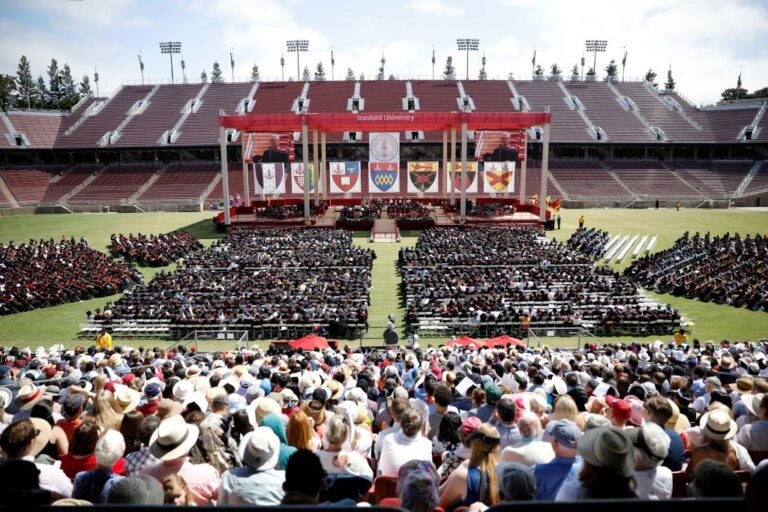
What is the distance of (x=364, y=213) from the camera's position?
38.5 meters

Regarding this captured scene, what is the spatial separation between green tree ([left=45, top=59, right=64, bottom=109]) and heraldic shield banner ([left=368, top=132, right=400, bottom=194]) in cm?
8972

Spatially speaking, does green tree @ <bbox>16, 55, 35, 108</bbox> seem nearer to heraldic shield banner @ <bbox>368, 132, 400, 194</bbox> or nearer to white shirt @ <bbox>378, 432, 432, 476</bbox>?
heraldic shield banner @ <bbox>368, 132, 400, 194</bbox>

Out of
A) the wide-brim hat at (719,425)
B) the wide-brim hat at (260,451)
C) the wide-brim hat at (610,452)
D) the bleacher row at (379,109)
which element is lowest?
the wide-brim hat at (719,425)

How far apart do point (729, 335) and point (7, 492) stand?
19839 millimetres

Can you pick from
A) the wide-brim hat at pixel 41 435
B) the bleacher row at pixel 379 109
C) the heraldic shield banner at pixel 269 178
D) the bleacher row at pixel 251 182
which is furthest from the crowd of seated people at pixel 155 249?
the bleacher row at pixel 379 109

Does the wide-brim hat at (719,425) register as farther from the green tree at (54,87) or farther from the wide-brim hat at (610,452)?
the green tree at (54,87)

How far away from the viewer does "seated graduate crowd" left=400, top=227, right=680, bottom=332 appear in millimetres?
17750

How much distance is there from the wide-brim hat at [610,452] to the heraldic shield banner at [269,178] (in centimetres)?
3513

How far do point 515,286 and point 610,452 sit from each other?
717 inches

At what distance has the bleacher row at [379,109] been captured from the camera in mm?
60875

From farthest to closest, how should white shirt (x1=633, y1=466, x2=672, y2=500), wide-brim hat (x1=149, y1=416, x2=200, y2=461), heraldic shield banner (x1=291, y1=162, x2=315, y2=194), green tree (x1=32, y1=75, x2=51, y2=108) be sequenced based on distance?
green tree (x1=32, y1=75, x2=51, y2=108), heraldic shield banner (x1=291, y1=162, x2=315, y2=194), wide-brim hat (x1=149, y1=416, x2=200, y2=461), white shirt (x1=633, y1=466, x2=672, y2=500)

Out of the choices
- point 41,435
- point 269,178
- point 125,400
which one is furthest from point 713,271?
point 269,178

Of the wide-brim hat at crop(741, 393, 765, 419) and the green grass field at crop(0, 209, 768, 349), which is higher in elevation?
the wide-brim hat at crop(741, 393, 765, 419)

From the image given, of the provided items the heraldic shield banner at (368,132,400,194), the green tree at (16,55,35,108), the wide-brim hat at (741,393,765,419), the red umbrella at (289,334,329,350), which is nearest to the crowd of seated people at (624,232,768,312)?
the red umbrella at (289,334,329,350)
